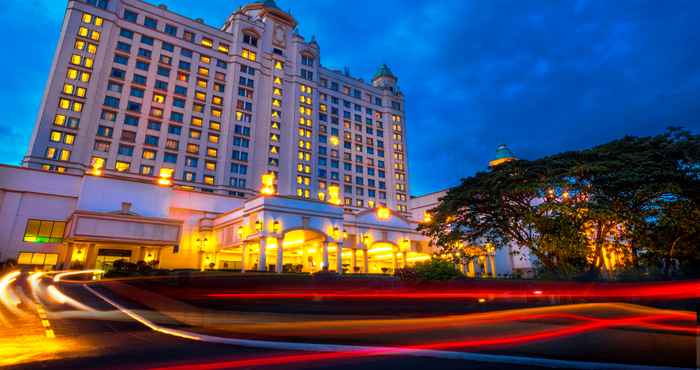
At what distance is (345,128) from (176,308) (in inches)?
3023

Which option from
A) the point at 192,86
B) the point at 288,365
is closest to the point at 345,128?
the point at 192,86

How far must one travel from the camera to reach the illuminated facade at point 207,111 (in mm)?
56125

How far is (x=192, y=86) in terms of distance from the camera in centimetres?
6681

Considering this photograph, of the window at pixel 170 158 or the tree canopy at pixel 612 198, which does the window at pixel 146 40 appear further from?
the tree canopy at pixel 612 198

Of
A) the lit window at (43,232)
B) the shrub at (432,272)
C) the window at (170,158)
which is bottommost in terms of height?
the shrub at (432,272)

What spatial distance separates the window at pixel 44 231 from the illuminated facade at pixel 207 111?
790 centimetres

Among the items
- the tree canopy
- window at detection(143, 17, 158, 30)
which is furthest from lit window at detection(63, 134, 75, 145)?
the tree canopy

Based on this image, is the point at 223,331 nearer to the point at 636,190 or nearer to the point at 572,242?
the point at 572,242

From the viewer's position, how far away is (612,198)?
2242cm

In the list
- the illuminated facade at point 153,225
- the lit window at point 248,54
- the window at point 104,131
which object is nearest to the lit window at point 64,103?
the window at point 104,131

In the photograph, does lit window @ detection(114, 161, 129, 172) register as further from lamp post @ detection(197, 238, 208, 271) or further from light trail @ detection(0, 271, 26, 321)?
light trail @ detection(0, 271, 26, 321)

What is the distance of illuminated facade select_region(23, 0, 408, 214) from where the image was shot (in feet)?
184

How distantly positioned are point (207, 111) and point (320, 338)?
217 feet

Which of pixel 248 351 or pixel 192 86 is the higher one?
pixel 192 86
